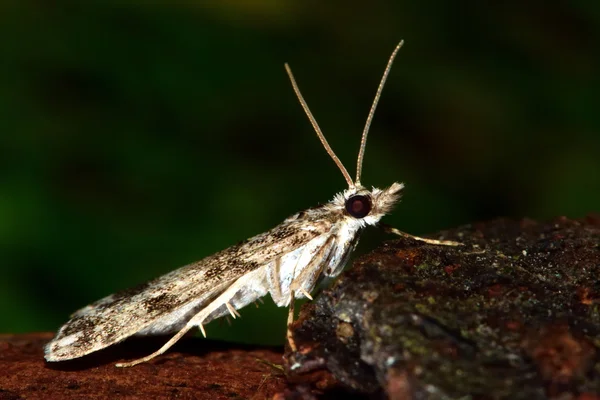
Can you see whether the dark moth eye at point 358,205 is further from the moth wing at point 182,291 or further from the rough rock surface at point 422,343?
the rough rock surface at point 422,343

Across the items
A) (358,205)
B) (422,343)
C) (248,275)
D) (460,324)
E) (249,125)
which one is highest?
(249,125)

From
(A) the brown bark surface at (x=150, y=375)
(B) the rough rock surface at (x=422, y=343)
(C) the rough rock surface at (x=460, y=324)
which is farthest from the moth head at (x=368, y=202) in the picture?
(A) the brown bark surface at (x=150, y=375)

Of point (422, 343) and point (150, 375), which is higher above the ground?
point (422, 343)

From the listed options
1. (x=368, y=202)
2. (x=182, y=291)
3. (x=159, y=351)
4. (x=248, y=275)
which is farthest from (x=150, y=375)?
(x=368, y=202)

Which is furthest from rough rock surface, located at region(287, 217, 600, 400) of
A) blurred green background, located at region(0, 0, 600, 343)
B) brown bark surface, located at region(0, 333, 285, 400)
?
blurred green background, located at region(0, 0, 600, 343)

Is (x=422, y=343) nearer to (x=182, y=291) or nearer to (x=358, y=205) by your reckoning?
(x=358, y=205)
